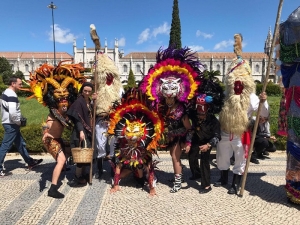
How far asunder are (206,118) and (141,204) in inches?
68.5

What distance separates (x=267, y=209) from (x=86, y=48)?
76474 millimetres

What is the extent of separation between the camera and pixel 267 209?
12.0 feet

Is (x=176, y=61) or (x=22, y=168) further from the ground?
(x=176, y=61)

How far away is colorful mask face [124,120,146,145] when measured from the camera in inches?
161

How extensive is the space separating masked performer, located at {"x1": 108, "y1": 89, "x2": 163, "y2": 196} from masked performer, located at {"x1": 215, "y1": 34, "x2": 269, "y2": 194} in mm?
1116

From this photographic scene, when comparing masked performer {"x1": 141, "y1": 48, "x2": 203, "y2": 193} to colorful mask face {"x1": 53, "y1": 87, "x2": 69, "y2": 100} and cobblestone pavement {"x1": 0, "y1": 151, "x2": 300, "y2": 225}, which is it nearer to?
cobblestone pavement {"x1": 0, "y1": 151, "x2": 300, "y2": 225}

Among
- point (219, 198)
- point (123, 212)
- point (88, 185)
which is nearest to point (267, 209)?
point (219, 198)

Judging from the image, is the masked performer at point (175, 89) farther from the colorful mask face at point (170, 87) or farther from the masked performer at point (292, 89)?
the masked performer at point (292, 89)

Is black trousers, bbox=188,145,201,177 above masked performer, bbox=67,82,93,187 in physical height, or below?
below

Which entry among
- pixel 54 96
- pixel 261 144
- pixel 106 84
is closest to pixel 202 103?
pixel 106 84

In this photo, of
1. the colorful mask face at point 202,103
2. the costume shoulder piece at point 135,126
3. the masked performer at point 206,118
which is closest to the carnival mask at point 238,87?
the masked performer at point 206,118

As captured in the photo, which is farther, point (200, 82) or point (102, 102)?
point (102, 102)

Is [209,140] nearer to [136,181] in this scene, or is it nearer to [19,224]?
[136,181]

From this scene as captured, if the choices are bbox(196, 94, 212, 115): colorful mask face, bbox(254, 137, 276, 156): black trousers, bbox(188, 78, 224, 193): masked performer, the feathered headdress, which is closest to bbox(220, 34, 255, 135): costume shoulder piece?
bbox(188, 78, 224, 193): masked performer
